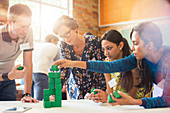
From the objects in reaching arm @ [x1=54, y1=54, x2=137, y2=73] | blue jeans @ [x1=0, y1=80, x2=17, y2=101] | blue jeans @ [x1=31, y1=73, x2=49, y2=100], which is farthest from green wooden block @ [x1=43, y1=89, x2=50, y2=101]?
blue jeans @ [x1=31, y1=73, x2=49, y2=100]

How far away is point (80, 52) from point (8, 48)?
58 centimetres

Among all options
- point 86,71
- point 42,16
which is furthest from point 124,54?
point 42,16

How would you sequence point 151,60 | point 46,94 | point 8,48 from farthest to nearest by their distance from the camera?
1. point 8,48
2. point 151,60
3. point 46,94

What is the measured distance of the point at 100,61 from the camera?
1.51m

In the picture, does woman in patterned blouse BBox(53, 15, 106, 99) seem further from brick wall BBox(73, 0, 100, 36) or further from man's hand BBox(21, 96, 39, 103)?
brick wall BBox(73, 0, 100, 36)

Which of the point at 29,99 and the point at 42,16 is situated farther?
the point at 42,16

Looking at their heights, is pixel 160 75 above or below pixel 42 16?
below

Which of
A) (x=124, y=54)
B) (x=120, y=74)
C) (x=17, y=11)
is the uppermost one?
(x=17, y=11)

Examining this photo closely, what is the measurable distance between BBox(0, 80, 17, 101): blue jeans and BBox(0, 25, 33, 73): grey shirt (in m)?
0.10

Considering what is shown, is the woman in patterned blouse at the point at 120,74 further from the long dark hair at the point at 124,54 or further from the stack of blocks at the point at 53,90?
the stack of blocks at the point at 53,90

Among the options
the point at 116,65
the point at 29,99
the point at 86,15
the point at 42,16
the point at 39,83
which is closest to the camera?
the point at 29,99

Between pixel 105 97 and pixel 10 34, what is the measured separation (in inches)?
32.5

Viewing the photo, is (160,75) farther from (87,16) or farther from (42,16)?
(87,16)

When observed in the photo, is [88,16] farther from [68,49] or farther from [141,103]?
[141,103]
